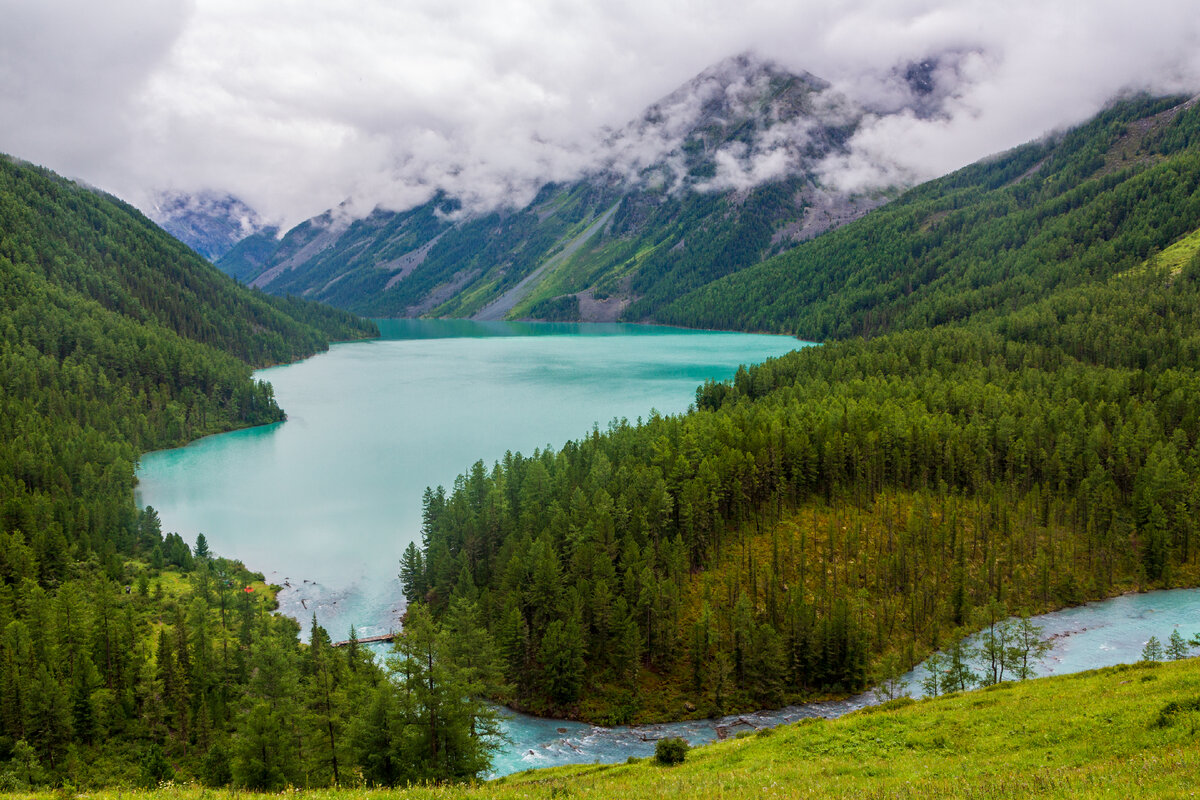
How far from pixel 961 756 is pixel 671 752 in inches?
566

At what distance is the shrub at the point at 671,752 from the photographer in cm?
3894

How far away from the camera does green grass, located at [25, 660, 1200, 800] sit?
77.8 feet

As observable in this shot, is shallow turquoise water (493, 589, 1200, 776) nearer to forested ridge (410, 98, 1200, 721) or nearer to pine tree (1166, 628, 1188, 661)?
forested ridge (410, 98, 1200, 721)

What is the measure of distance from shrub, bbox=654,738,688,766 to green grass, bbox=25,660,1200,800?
0.65 m

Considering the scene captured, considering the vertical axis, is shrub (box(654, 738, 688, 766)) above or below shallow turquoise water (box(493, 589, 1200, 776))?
above

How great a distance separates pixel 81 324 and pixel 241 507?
3821 inches

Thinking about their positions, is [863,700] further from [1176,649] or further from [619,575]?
[1176,649]

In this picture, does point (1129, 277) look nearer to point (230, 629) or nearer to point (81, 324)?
point (230, 629)

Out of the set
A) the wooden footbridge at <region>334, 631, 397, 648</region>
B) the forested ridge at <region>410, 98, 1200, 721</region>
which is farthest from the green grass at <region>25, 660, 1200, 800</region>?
the wooden footbridge at <region>334, 631, 397, 648</region>

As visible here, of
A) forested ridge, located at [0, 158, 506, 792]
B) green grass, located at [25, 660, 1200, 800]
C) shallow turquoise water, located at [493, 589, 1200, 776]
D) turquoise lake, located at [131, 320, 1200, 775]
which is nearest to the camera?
green grass, located at [25, 660, 1200, 800]

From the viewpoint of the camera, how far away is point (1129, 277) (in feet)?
599

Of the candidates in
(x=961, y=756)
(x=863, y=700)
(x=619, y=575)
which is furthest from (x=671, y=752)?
(x=619, y=575)

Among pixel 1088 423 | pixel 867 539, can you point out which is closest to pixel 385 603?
pixel 867 539

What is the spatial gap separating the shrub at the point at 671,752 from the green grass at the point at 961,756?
0.65 m
